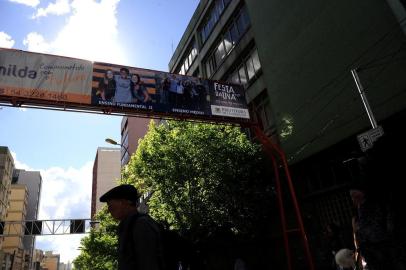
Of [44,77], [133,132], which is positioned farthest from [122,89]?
[133,132]

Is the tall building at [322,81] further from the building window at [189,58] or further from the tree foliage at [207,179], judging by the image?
the building window at [189,58]

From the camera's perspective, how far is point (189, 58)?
29.6 m

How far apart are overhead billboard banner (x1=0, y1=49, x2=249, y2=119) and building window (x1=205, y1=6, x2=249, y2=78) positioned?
6.48m

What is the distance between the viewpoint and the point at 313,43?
534 inches

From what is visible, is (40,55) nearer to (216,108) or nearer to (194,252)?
(216,108)

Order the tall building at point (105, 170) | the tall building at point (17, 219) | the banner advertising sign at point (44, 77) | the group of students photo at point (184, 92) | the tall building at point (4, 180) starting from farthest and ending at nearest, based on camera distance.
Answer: the tall building at point (105, 170), the tall building at point (17, 219), the tall building at point (4, 180), the group of students photo at point (184, 92), the banner advertising sign at point (44, 77)

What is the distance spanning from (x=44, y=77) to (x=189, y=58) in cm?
1799

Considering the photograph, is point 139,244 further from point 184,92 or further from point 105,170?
point 105,170

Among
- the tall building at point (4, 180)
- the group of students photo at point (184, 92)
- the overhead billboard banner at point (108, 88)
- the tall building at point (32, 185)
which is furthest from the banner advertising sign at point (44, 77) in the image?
the tall building at point (32, 185)

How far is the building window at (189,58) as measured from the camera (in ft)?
92.8

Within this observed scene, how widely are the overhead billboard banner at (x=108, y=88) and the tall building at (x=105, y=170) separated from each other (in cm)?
9363

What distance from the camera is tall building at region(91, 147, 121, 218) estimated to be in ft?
344

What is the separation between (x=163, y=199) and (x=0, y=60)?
8.57 m

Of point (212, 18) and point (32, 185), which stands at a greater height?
point (32, 185)
